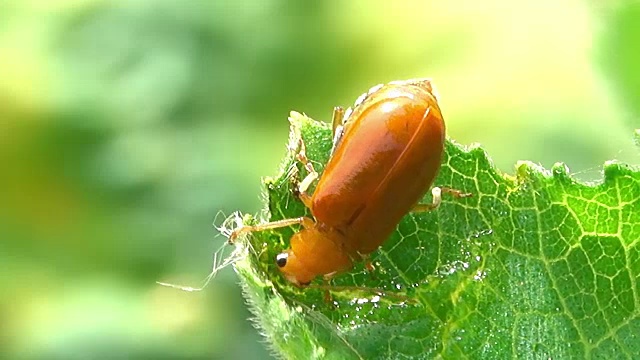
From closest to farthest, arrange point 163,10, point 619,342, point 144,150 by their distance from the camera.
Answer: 1. point 619,342
2. point 144,150
3. point 163,10

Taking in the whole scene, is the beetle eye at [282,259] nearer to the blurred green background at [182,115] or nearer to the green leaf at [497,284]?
the green leaf at [497,284]

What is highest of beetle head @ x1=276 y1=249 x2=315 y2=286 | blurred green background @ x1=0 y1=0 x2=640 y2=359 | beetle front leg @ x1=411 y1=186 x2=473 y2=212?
blurred green background @ x1=0 y1=0 x2=640 y2=359

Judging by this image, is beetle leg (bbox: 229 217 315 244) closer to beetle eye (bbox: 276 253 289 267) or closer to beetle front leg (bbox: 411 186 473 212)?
beetle eye (bbox: 276 253 289 267)

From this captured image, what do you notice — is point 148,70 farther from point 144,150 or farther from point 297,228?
point 297,228

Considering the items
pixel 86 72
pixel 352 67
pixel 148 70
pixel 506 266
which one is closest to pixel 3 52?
pixel 86 72

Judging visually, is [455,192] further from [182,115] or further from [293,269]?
[182,115]

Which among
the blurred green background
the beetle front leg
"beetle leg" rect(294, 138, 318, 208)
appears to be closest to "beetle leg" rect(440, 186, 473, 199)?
the beetle front leg

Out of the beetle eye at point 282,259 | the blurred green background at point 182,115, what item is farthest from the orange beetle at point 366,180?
the blurred green background at point 182,115
